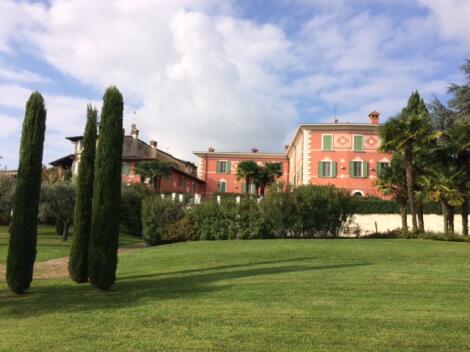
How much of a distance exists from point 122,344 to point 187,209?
65.4ft

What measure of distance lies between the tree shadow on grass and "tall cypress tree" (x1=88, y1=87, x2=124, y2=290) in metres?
0.53

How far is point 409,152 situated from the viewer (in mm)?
22688

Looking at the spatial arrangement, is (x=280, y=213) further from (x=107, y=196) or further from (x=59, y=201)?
(x=107, y=196)

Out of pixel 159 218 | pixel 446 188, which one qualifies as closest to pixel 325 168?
pixel 446 188

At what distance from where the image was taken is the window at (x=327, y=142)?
41.9 m

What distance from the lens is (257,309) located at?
7.47m

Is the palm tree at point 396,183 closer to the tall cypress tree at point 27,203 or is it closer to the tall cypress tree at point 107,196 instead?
the tall cypress tree at point 107,196

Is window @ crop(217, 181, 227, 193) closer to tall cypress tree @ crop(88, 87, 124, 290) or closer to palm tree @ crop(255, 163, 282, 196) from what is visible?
palm tree @ crop(255, 163, 282, 196)

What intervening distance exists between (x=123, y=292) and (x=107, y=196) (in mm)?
2080

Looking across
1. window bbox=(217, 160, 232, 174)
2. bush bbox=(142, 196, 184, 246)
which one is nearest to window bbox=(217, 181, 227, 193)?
window bbox=(217, 160, 232, 174)

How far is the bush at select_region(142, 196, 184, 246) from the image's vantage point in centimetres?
2505

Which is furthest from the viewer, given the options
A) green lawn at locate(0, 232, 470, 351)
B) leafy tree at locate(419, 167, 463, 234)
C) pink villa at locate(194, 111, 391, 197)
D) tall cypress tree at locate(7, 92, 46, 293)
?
pink villa at locate(194, 111, 391, 197)

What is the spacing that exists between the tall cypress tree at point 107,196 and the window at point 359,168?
110 ft

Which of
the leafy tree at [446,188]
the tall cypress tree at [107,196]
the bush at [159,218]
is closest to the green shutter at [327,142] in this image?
the leafy tree at [446,188]
